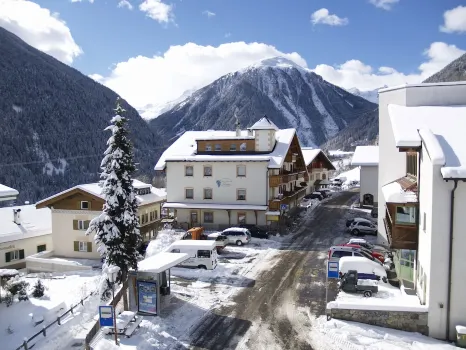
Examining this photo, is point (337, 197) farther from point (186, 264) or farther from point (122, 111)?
point (122, 111)

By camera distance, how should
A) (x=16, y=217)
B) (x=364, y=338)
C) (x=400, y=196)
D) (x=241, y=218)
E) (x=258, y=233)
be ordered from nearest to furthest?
(x=364, y=338) → (x=400, y=196) → (x=16, y=217) → (x=258, y=233) → (x=241, y=218)

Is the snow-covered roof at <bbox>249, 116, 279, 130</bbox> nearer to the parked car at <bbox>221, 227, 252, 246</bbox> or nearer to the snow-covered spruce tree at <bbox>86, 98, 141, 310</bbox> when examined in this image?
the parked car at <bbox>221, 227, 252, 246</bbox>

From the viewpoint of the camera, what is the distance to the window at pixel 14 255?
34219 mm

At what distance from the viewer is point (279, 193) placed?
42.9 metres

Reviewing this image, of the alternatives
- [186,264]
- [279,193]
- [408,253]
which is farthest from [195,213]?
[408,253]

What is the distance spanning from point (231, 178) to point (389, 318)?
2557cm

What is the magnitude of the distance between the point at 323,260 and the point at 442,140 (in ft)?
47.3

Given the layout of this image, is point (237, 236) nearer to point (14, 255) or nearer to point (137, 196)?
point (137, 196)

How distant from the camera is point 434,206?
57.2 ft

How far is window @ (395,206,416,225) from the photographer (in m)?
20.7

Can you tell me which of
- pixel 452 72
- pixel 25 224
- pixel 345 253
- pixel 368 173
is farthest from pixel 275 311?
pixel 452 72

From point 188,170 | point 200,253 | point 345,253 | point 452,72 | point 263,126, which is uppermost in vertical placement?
point 452,72

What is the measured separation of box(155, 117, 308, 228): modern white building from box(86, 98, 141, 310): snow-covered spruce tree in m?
21.3

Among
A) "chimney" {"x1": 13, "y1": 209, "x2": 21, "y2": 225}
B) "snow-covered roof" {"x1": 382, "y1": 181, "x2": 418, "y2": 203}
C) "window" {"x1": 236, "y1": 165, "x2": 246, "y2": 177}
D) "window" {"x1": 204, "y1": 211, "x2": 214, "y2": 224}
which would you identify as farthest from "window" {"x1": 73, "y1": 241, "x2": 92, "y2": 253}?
"snow-covered roof" {"x1": 382, "y1": 181, "x2": 418, "y2": 203}
